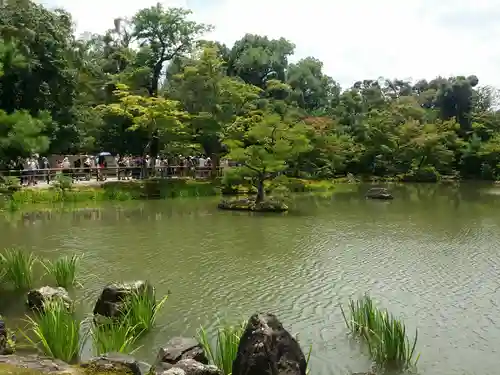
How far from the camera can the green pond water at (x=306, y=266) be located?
7.22 meters

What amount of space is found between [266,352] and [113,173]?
2371cm

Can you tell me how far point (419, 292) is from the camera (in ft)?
30.9

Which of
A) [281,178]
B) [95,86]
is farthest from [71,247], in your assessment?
[95,86]

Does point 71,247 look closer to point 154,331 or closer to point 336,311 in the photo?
point 154,331

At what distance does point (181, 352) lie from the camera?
5.55 metres

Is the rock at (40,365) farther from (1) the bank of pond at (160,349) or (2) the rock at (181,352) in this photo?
(2) the rock at (181,352)

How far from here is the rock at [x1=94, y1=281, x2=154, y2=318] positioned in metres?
7.32

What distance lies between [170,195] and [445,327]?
62.0 ft

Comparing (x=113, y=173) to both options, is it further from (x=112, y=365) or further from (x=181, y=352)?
(x=112, y=365)

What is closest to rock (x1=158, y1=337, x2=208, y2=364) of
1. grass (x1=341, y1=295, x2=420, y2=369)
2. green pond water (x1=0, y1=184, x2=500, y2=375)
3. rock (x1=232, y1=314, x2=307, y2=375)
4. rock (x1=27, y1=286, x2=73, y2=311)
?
rock (x1=232, y1=314, x2=307, y2=375)

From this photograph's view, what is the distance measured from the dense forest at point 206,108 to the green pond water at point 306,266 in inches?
116

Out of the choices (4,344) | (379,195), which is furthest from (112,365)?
(379,195)

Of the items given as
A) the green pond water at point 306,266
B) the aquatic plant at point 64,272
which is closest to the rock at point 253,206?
the green pond water at point 306,266

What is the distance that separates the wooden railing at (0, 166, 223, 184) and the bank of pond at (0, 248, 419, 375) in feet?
50.7
